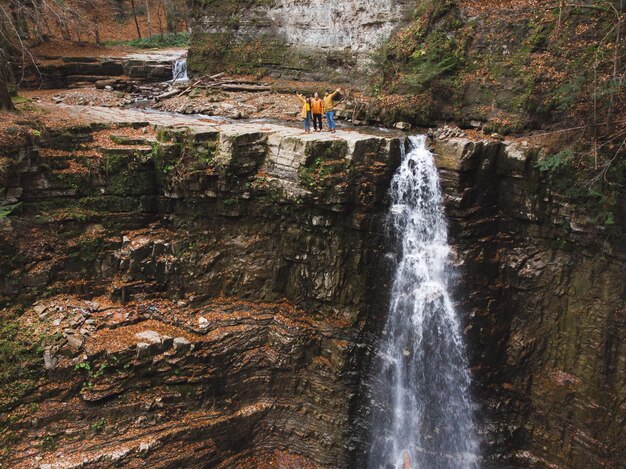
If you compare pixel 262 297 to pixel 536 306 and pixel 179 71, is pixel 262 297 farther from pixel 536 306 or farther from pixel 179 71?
pixel 179 71

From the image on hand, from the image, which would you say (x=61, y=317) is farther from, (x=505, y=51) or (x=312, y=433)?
(x=505, y=51)

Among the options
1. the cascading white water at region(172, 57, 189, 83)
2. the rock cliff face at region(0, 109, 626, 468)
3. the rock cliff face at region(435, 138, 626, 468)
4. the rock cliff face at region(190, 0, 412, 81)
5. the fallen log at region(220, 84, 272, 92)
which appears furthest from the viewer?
Result: the cascading white water at region(172, 57, 189, 83)

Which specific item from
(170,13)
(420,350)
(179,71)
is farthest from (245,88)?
(170,13)

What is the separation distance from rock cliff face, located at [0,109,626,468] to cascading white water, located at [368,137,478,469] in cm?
42

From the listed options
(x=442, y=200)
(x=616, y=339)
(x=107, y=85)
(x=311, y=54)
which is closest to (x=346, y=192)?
(x=442, y=200)

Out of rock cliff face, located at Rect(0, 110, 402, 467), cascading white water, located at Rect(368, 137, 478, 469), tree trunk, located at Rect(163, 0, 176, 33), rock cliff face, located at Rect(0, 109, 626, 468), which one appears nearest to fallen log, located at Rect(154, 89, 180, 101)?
rock cliff face, located at Rect(0, 110, 402, 467)

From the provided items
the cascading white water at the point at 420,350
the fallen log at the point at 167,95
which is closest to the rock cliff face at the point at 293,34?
the fallen log at the point at 167,95

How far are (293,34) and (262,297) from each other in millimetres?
12615

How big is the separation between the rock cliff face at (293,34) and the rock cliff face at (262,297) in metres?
7.88

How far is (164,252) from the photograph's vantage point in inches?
500

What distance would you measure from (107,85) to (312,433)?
17.1m

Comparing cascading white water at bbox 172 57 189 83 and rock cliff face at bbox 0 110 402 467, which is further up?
cascading white water at bbox 172 57 189 83

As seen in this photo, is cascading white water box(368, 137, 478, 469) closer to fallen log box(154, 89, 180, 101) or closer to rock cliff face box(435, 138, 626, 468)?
rock cliff face box(435, 138, 626, 468)

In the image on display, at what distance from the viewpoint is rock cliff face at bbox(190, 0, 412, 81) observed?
59.0 feet
